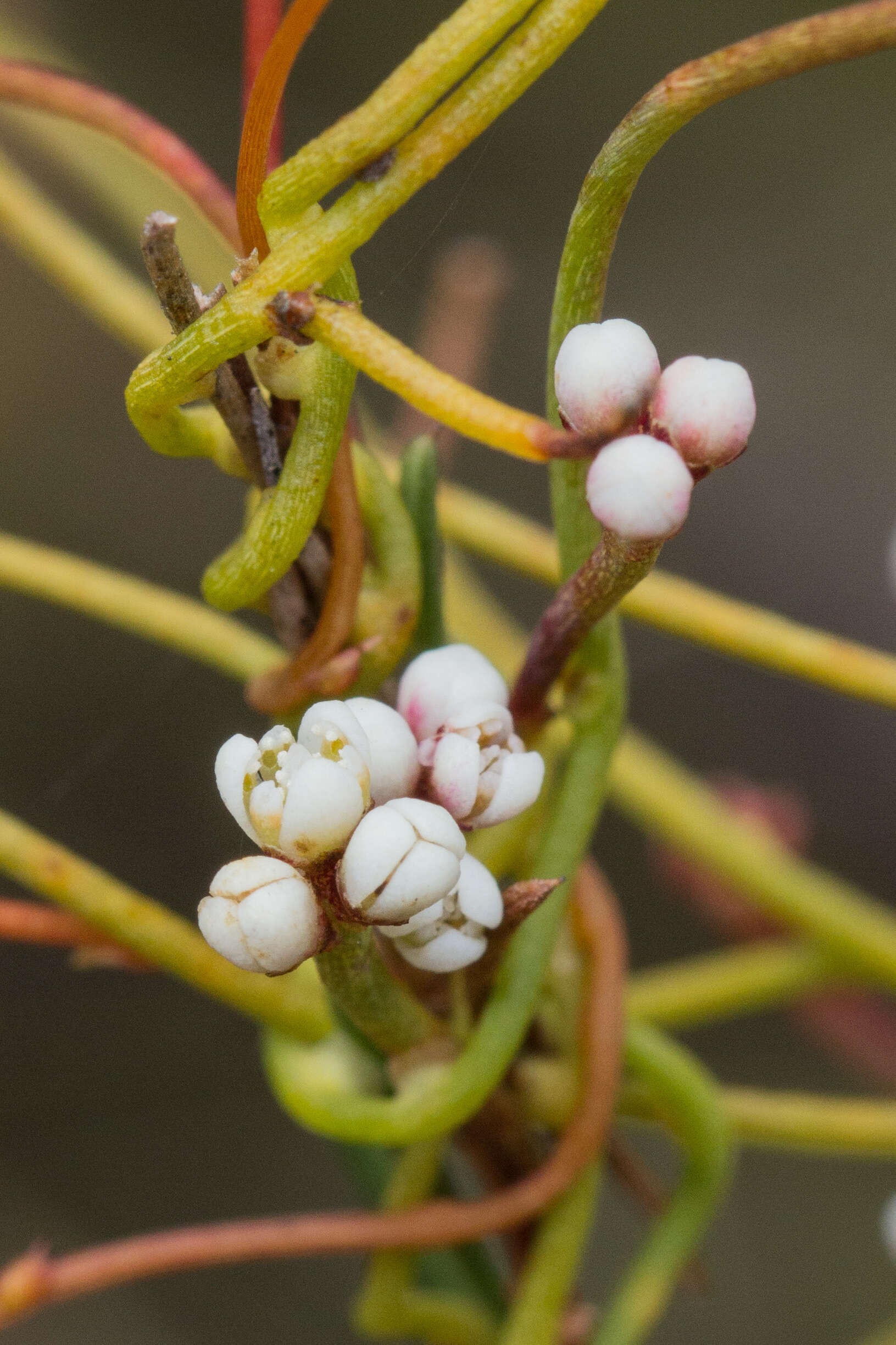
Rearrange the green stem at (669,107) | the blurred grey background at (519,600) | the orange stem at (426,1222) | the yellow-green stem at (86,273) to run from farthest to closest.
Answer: the blurred grey background at (519,600), the yellow-green stem at (86,273), the orange stem at (426,1222), the green stem at (669,107)

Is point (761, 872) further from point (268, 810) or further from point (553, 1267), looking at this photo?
point (268, 810)

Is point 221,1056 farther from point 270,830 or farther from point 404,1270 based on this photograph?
point 270,830

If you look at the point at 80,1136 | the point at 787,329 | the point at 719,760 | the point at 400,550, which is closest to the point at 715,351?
the point at 787,329

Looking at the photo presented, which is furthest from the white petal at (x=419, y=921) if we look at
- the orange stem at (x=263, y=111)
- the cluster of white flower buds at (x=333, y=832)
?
the orange stem at (x=263, y=111)

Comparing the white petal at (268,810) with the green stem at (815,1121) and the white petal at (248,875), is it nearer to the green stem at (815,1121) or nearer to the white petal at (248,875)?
the white petal at (248,875)

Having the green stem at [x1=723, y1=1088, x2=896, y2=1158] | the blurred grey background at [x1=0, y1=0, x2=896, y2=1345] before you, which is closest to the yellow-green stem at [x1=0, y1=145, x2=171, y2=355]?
the blurred grey background at [x1=0, y1=0, x2=896, y2=1345]
